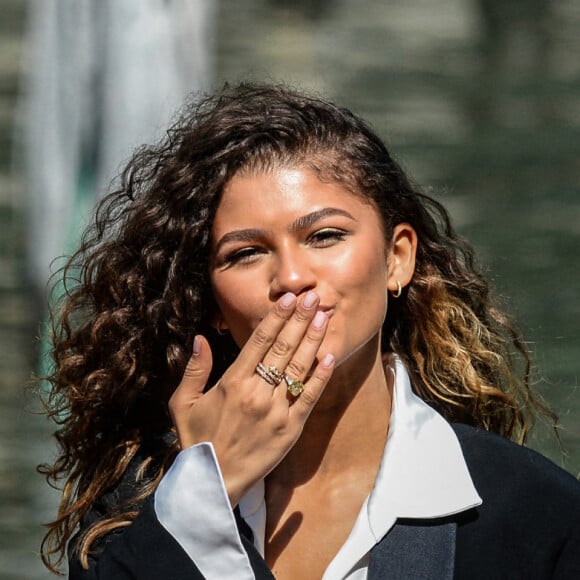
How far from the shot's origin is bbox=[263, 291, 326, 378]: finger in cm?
221

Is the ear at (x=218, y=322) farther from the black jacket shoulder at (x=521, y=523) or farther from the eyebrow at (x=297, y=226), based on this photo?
the black jacket shoulder at (x=521, y=523)

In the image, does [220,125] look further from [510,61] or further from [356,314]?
[510,61]

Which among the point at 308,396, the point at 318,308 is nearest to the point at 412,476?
the point at 308,396

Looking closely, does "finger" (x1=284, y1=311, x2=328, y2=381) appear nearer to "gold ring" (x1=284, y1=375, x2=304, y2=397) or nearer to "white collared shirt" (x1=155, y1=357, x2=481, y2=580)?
"gold ring" (x1=284, y1=375, x2=304, y2=397)

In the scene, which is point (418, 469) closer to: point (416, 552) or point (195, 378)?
point (416, 552)

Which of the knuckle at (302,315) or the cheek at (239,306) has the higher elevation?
the knuckle at (302,315)

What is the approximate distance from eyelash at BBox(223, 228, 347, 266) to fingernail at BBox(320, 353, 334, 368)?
0.23 meters

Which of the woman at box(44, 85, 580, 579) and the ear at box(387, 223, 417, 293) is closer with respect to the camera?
the woman at box(44, 85, 580, 579)

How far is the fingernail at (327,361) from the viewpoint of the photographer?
223 centimetres

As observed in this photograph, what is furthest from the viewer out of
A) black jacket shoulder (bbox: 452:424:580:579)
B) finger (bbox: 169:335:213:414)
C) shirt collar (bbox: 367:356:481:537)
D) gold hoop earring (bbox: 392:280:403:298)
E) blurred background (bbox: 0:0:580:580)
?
blurred background (bbox: 0:0:580:580)

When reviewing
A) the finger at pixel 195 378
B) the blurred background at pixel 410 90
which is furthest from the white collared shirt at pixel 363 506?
the blurred background at pixel 410 90

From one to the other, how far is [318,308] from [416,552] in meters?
0.48

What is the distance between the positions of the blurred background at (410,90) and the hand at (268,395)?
176cm

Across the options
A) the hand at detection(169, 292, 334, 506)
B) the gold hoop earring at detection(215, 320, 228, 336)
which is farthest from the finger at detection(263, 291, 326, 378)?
the gold hoop earring at detection(215, 320, 228, 336)
